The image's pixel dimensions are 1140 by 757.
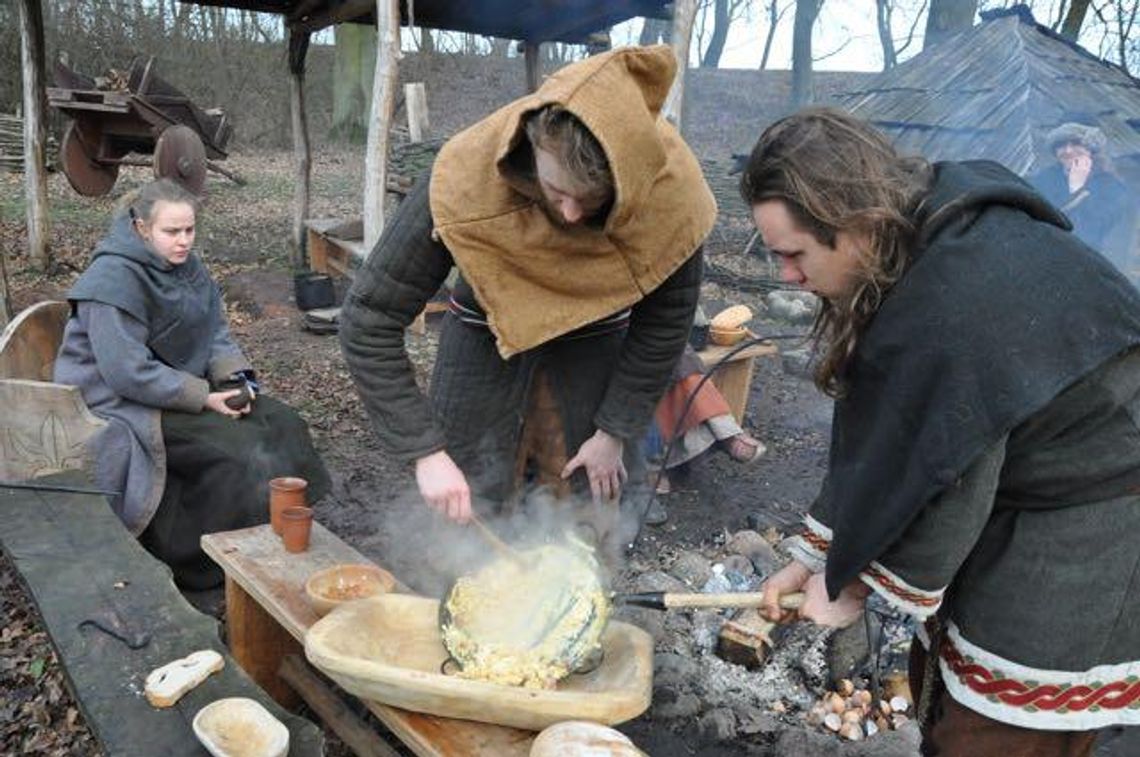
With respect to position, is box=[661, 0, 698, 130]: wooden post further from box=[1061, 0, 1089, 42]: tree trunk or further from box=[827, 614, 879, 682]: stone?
box=[1061, 0, 1089, 42]: tree trunk

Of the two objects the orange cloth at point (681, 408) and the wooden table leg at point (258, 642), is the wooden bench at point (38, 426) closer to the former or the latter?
the wooden table leg at point (258, 642)

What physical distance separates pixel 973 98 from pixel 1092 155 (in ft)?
8.88

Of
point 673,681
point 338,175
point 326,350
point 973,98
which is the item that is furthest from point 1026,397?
point 338,175

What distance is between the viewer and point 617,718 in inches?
65.1

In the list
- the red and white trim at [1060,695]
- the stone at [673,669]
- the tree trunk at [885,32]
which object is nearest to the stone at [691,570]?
the stone at [673,669]

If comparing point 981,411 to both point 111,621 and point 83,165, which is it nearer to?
point 111,621

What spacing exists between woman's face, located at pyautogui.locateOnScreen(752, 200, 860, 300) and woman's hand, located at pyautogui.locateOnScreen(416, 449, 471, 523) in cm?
116

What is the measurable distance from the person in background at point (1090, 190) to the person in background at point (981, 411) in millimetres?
5872

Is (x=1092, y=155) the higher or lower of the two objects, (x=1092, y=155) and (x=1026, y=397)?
the higher

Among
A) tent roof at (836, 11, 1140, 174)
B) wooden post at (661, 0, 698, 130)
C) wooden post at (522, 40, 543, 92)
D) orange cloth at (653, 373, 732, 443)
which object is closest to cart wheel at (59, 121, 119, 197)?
wooden post at (522, 40, 543, 92)

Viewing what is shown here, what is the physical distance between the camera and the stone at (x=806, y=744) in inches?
102

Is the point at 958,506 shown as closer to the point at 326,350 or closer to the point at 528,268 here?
the point at 528,268

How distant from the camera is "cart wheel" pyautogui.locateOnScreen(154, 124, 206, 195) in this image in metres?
6.27

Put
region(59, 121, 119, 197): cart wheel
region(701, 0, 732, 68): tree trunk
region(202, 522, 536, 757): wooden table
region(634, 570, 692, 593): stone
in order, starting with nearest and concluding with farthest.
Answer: region(202, 522, 536, 757): wooden table → region(634, 570, 692, 593): stone → region(59, 121, 119, 197): cart wheel → region(701, 0, 732, 68): tree trunk
